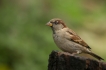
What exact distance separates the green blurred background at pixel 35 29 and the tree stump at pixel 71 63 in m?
3.14

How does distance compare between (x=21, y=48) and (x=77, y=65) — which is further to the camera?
Answer: (x=21, y=48)

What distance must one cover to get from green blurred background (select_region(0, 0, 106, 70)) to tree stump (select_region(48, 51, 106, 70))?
314cm

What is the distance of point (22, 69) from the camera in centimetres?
865

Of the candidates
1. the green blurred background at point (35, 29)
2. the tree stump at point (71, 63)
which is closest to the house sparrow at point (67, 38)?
the tree stump at point (71, 63)

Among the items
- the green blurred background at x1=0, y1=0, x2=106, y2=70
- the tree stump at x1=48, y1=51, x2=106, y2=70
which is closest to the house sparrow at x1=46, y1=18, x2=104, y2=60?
the tree stump at x1=48, y1=51, x2=106, y2=70

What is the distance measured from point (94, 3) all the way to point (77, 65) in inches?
344

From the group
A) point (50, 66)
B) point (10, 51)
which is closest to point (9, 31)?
point (10, 51)

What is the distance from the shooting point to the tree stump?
510cm

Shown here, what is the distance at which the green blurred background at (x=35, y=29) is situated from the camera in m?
8.90

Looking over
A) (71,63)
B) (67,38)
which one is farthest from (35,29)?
(71,63)

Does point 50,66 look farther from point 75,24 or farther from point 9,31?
point 75,24

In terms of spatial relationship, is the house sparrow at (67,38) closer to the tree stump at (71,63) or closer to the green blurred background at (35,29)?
the tree stump at (71,63)

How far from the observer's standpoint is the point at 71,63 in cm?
528

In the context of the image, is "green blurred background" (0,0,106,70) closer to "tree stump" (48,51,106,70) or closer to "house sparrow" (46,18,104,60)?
Result: "house sparrow" (46,18,104,60)
